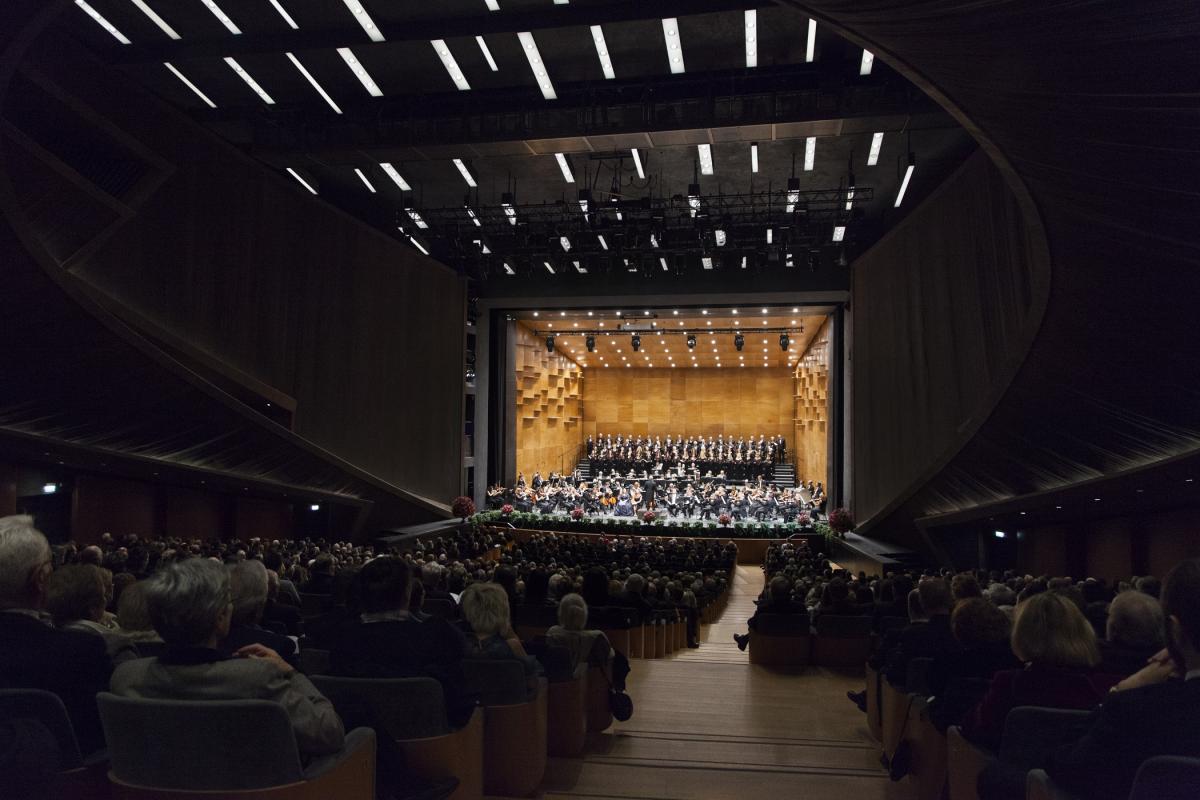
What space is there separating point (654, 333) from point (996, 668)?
21.8 meters

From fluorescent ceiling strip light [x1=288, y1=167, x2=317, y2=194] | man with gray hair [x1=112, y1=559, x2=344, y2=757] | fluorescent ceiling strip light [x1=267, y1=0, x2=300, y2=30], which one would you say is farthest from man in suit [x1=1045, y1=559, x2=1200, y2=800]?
fluorescent ceiling strip light [x1=288, y1=167, x2=317, y2=194]

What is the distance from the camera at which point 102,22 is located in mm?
9883

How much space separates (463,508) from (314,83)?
1047cm

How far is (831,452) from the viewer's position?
62.6 ft

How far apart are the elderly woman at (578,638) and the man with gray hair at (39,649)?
7.10 feet

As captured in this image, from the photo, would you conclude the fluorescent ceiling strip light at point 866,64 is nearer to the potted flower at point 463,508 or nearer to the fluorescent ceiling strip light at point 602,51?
the fluorescent ceiling strip light at point 602,51

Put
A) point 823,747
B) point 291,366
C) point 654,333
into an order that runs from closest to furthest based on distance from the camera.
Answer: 1. point 823,747
2. point 291,366
3. point 654,333

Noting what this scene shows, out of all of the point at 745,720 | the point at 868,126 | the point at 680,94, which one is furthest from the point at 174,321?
the point at 868,126

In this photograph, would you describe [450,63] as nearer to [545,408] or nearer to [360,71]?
[360,71]

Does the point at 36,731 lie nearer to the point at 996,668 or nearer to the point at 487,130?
the point at 996,668

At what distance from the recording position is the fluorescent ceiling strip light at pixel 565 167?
1379 cm

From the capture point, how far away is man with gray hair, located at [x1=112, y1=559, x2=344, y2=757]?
1.72 m

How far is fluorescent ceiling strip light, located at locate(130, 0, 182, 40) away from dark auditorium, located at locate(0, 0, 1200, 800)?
0.06 m

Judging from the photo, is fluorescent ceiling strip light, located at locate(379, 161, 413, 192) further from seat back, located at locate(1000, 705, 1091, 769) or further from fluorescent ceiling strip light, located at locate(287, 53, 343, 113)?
seat back, located at locate(1000, 705, 1091, 769)
